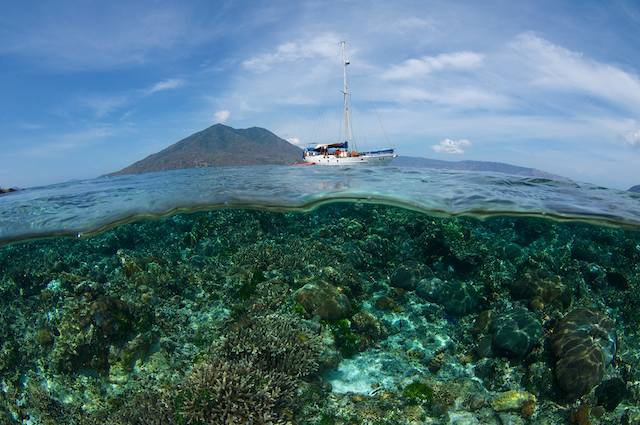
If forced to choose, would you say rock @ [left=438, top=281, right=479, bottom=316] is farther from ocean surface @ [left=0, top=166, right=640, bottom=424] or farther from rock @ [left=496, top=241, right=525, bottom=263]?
rock @ [left=496, top=241, right=525, bottom=263]

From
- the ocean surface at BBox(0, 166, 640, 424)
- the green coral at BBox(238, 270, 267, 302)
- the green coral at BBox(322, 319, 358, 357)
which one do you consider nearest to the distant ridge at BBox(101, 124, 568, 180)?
the ocean surface at BBox(0, 166, 640, 424)

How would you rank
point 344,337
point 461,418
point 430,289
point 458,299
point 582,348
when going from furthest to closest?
point 430,289 → point 458,299 → point 344,337 → point 582,348 → point 461,418

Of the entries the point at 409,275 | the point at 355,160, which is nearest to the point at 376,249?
the point at 409,275

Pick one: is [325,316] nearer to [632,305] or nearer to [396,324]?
[396,324]

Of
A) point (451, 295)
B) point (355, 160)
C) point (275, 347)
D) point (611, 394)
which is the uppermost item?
point (355, 160)

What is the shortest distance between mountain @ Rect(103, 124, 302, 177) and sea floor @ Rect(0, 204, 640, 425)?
6610 cm

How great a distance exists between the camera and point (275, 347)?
15.2 feet

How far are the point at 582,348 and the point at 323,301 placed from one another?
484 cm

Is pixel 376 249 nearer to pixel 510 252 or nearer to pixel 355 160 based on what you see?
pixel 510 252

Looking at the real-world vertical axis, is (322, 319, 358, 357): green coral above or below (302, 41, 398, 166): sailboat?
below

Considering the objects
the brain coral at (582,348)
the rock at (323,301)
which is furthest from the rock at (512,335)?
the rock at (323,301)

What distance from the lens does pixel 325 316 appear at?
6.10 m

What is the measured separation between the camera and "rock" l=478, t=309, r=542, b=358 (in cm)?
520

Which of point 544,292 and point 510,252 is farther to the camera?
point 510,252
